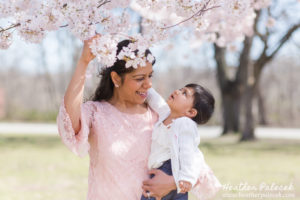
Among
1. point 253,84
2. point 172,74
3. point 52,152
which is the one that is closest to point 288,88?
point 172,74

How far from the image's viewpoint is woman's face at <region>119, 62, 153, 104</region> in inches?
96.2

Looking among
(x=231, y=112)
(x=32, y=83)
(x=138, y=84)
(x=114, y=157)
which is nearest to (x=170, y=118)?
(x=138, y=84)

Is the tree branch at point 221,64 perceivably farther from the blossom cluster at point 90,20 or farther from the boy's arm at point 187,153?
the boy's arm at point 187,153

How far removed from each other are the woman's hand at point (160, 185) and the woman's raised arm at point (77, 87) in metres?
0.52

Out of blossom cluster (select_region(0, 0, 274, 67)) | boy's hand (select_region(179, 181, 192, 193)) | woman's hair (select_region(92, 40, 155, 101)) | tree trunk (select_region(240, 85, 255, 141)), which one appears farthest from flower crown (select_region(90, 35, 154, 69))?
tree trunk (select_region(240, 85, 255, 141))

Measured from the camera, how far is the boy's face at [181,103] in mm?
2545

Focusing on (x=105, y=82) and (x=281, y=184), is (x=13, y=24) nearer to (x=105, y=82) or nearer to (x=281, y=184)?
(x=105, y=82)

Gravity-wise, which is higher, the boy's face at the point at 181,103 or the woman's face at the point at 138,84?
the woman's face at the point at 138,84

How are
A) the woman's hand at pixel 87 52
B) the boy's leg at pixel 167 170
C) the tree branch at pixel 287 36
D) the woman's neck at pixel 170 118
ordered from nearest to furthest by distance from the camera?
the woman's hand at pixel 87 52, the boy's leg at pixel 167 170, the woman's neck at pixel 170 118, the tree branch at pixel 287 36

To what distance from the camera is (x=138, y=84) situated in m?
2.46

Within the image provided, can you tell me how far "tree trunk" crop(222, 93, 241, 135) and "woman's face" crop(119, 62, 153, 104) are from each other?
12.4 m

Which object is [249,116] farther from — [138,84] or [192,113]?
[138,84]

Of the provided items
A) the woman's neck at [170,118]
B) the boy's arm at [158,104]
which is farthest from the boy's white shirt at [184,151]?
the boy's arm at [158,104]

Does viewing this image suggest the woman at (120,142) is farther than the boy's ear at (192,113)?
No
